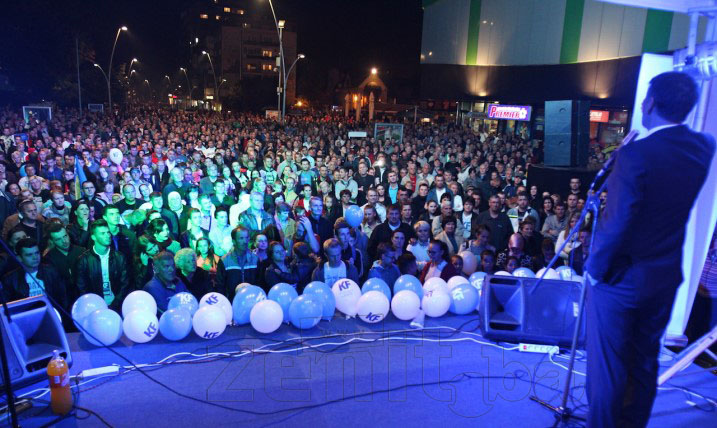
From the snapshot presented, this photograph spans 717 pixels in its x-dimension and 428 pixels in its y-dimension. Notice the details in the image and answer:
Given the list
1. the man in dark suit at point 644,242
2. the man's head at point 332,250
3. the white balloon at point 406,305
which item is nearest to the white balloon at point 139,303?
the man's head at point 332,250

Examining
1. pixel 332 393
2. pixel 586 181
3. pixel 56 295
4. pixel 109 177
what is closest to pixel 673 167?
pixel 332 393

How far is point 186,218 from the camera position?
698cm

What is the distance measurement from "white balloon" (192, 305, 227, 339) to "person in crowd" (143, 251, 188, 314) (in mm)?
634

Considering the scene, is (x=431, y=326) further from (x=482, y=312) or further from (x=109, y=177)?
(x=109, y=177)

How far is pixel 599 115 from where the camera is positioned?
2095cm

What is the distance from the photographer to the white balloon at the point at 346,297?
467 centimetres

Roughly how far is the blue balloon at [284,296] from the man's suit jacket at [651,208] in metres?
2.97

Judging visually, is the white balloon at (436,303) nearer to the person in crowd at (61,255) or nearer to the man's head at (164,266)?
the man's head at (164,266)

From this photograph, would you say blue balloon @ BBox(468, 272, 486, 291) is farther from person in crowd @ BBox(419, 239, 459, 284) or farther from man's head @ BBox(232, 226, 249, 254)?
man's head @ BBox(232, 226, 249, 254)

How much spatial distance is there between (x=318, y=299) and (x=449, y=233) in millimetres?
2931

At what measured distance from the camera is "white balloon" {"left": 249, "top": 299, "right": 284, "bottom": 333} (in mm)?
4203

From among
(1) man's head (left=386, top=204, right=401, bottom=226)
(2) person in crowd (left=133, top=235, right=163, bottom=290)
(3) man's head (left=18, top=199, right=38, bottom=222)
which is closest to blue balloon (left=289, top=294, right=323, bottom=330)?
(2) person in crowd (left=133, top=235, right=163, bottom=290)

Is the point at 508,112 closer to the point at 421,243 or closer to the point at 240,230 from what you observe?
the point at 421,243

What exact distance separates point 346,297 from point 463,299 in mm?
Answer: 1215
